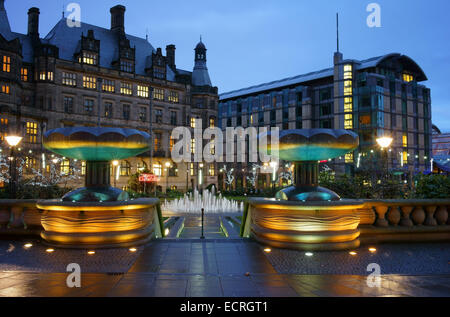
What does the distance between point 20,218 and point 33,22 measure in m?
44.9

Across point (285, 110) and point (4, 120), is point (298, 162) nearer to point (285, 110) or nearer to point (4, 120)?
point (4, 120)

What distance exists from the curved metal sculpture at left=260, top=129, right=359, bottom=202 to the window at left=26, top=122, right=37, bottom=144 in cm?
3783

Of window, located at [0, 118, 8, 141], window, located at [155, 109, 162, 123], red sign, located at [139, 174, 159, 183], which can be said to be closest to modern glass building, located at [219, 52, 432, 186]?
window, located at [155, 109, 162, 123]

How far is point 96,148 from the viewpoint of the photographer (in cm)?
930

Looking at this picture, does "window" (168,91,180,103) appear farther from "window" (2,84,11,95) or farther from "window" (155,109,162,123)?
"window" (2,84,11,95)

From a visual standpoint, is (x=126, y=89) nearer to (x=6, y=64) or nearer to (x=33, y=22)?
(x=33, y=22)

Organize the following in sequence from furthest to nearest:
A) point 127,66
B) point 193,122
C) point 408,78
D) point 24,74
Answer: point 408,78 < point 193,122 < point 127,66 < point 24,74

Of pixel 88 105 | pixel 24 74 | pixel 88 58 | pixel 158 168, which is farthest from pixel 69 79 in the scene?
pixel 158 168

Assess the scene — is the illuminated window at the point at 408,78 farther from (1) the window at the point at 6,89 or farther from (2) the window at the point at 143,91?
(1) the window at the point at 6,89

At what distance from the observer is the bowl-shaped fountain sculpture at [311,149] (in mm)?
9273

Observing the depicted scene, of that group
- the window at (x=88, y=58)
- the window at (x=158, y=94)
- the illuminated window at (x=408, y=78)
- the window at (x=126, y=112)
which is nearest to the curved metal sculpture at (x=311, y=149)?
the window at (x=88, y=58)

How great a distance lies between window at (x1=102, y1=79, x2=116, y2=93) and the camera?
4694 cm

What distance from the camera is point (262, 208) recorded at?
30.8ft
